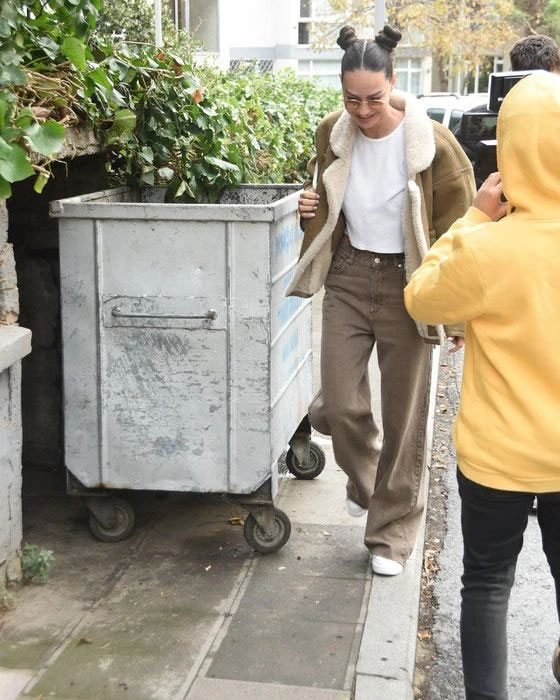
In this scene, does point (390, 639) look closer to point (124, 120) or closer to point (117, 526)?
point (117, 526)

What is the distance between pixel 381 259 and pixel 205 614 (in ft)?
4.78

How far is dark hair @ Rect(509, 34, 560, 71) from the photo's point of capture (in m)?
5.46

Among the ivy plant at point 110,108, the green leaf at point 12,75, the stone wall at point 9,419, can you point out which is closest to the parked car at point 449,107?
the ivy plant at point 110,108

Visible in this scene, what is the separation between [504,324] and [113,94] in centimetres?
226

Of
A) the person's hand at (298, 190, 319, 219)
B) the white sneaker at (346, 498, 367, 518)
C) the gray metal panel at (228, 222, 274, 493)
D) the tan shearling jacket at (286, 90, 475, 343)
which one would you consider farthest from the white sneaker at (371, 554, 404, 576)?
the person's hand at (298, 190, 319, 219)

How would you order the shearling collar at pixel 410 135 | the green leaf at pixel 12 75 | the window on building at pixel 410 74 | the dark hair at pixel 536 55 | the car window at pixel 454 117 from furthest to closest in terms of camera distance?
the window on building at pixel 410 74, the car window at pixel 454 117, the dark hair at pixel 536 55, the shearling collar at pixel 410 135, the green leaf at pixel 12 75

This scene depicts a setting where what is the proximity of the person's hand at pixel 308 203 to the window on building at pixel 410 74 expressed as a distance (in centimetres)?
4493

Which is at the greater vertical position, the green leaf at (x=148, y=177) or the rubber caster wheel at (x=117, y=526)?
the green leaf at (x=148, y=177)

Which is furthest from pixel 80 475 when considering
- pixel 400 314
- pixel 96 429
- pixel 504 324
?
pixel 504 324

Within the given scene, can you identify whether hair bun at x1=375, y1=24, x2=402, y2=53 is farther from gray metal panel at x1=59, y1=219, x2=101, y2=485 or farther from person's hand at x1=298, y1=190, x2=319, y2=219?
gray metal panel at x1=59, y1=219, x2=101, y2=485

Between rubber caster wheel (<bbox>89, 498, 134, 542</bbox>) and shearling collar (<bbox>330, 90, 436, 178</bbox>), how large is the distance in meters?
1.69

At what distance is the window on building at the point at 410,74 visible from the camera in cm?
4828

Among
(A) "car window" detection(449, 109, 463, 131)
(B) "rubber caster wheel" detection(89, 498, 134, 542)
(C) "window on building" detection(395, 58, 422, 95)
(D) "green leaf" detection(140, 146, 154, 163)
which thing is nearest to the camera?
(B) "rubber caster wheel" detection(89, 498, 134, 542)

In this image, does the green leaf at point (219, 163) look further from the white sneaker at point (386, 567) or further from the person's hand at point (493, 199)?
→ the person's hand at point (493, 199)
